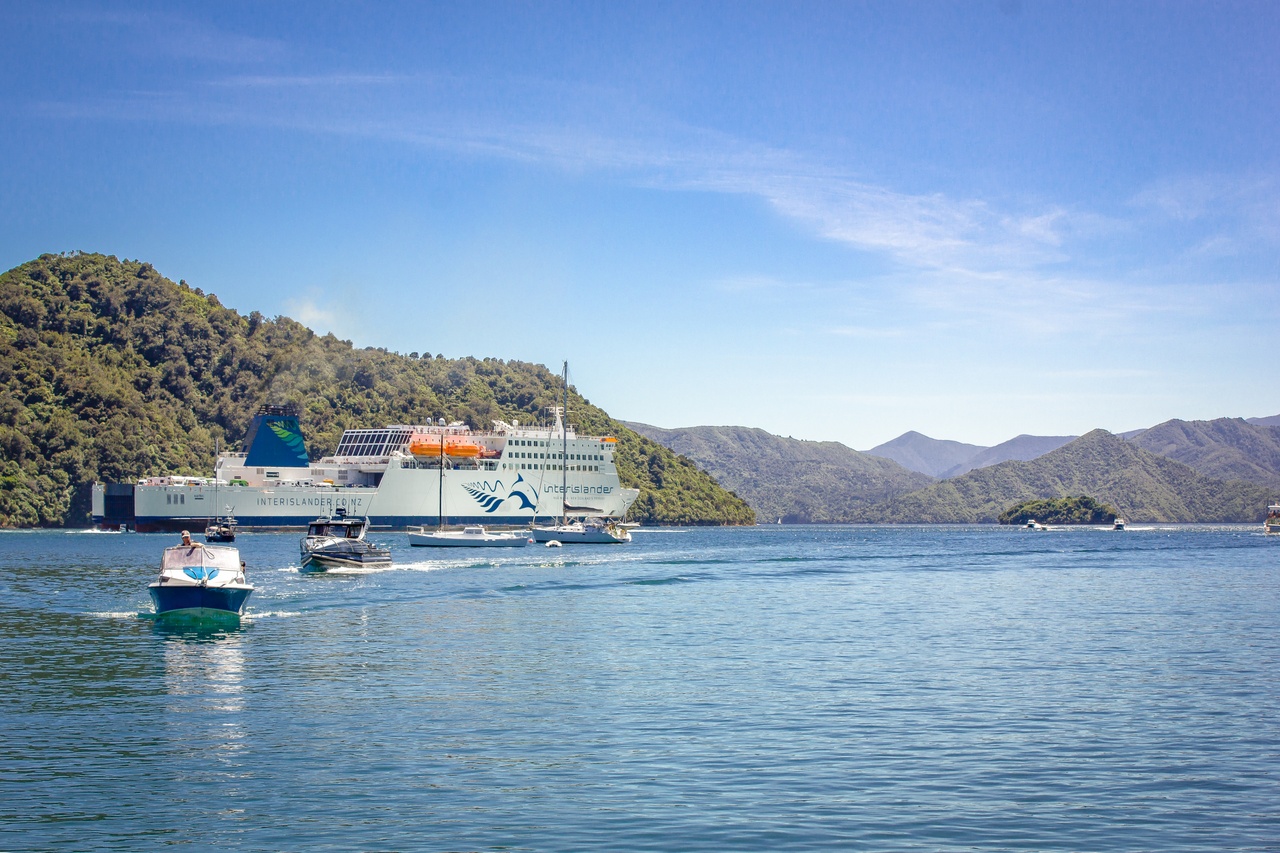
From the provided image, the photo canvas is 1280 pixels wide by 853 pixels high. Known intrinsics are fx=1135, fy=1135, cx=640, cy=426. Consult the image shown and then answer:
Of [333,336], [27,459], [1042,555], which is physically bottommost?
[1042,555]

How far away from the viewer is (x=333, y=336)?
575 feet

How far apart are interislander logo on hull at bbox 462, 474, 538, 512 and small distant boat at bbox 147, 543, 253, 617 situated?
83.0 m

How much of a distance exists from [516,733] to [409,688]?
4.45 meters

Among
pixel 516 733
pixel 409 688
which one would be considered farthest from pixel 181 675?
pixel 516 733

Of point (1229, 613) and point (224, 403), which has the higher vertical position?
point (224, 403)

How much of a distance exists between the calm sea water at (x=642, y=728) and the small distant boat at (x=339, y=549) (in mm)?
16934

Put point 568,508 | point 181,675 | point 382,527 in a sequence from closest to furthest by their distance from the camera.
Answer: point 181,675
point 382,527
point 568,508

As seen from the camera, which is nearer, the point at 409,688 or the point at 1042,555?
the point at 409,688

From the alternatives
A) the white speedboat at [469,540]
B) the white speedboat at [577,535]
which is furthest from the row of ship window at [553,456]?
the white speedboat at [469,540]

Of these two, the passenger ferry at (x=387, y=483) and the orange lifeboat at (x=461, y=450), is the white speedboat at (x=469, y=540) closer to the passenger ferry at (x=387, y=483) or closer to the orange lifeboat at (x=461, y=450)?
the passenger ferry at (x=387, y=483)

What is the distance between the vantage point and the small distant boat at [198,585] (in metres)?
29.2

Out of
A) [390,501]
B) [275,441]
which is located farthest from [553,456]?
[275,441]

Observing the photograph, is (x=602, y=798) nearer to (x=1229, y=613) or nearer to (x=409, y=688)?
(x=409, y=688)

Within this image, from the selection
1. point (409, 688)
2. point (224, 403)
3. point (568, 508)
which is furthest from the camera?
point (224, 403)
